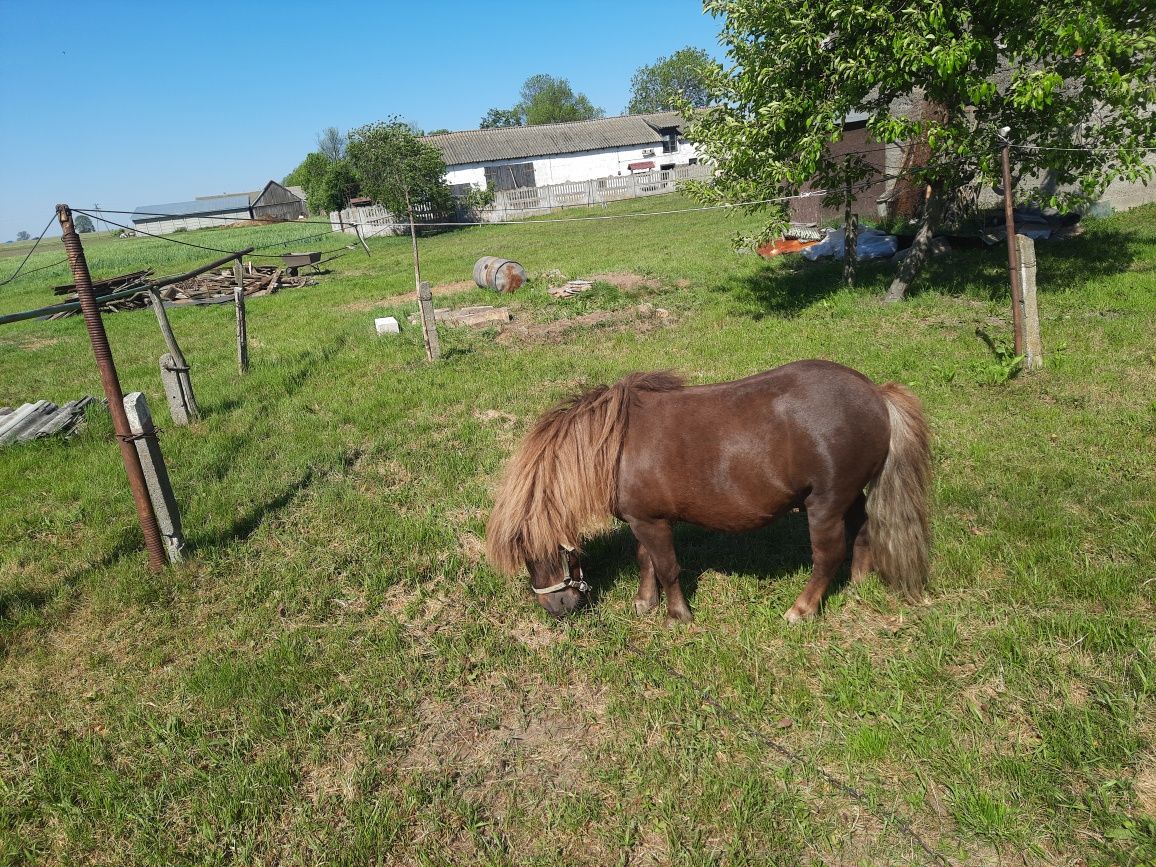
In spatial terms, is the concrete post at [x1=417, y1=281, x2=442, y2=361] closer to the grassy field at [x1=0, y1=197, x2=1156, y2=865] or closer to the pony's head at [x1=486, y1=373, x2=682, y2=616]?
the grassy field at [x1=0, y1=197, x2=1156, y2=865]

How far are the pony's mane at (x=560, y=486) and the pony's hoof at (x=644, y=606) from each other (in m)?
0.67

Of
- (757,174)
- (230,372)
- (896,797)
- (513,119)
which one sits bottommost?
(896,797)

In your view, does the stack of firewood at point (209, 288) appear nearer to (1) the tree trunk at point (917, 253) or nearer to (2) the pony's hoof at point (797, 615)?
(1) the tree trunk at point (917, 253)

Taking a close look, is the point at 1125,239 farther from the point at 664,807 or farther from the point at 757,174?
the point at 664,807

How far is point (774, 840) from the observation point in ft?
9.18

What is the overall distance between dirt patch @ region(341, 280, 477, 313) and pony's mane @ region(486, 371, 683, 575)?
11.8 m

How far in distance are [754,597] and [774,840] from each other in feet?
5.76

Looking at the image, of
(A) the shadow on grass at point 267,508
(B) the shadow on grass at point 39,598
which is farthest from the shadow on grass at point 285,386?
(B) the shadow on grass at point 39,598

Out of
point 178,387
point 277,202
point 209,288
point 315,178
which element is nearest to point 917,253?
point 178,387

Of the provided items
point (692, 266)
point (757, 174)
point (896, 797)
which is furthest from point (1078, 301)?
point (896, 797)

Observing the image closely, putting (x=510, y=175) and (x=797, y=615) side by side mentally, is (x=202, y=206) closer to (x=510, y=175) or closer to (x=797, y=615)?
(x=510, y=175)

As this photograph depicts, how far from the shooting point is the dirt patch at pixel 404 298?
15.3 meters

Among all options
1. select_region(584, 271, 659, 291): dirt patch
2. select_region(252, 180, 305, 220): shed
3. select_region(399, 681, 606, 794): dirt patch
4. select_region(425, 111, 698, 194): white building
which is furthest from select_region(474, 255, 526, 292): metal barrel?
select_region(252, 180, 305, 220): shed

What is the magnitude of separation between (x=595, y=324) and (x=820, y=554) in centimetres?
803
